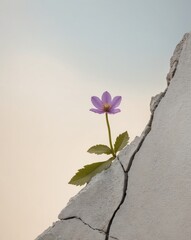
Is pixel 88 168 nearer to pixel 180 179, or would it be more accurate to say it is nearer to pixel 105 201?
pixel 105 201

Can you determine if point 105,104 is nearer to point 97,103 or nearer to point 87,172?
point 97,103

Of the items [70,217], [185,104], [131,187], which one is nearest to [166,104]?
[185,104]

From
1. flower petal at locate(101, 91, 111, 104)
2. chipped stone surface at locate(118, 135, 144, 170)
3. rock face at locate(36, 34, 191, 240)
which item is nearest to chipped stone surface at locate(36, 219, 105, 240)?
rock face at locate(36, 34, 191, 240)

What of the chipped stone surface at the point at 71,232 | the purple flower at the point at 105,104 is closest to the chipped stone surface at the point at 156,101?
the purple flower at the point at 105,104

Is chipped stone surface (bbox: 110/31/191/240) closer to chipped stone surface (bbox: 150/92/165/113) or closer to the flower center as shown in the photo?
chipped stone surface (bbox: 150/92/165/113)

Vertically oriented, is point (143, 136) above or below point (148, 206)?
above

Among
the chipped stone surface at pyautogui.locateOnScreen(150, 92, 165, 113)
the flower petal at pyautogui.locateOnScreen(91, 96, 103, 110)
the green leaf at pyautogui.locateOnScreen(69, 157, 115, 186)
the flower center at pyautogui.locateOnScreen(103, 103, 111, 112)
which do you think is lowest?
the green leaf at pyautogui.locateOnScreen(69, 157, 115, 186)

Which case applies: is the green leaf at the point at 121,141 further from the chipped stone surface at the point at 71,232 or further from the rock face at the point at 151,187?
the chipped stone surface at the point at 71,232
